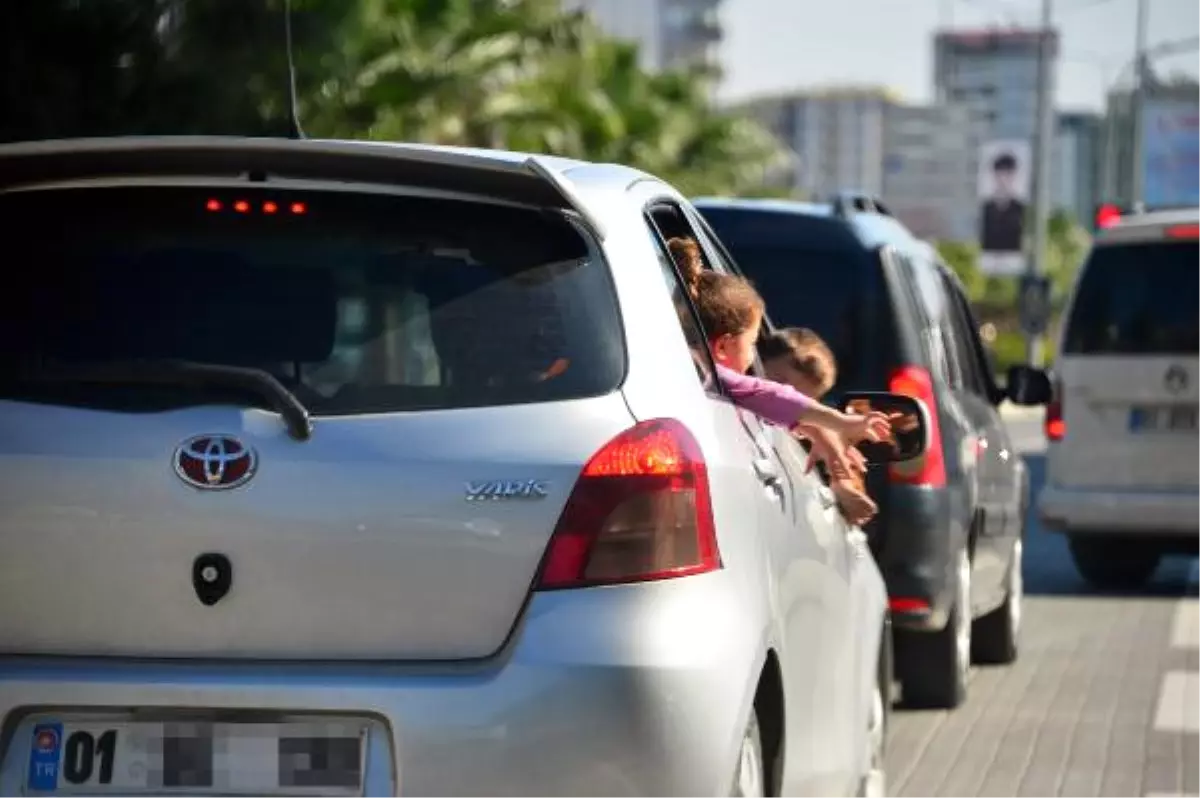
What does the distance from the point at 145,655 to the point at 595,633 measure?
71 centimetres

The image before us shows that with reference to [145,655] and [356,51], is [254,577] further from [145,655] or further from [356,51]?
[356,51]

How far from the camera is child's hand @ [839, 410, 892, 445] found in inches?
243

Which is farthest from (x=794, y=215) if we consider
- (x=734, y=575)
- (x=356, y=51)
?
(x=356, y=51)

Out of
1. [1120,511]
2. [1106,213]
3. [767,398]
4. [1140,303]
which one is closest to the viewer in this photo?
[767,398]

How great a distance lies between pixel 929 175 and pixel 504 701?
97.6m

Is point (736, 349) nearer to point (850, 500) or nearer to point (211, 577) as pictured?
point (850, 500)

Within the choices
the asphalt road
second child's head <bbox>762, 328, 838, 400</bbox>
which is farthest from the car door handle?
the asphalt road

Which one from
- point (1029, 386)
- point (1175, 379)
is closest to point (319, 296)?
point (1029, 386)

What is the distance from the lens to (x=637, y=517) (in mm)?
4773

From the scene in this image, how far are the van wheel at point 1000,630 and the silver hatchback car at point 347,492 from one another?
713 cm

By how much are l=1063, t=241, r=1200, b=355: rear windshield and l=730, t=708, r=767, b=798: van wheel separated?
411 inches

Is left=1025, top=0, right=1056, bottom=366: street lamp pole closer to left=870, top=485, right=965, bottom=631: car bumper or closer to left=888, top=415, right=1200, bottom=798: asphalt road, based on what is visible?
left=888, top=415, right=1200, bottom=798: asphalt road

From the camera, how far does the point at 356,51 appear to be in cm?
3238

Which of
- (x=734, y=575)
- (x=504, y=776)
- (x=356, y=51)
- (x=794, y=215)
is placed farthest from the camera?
(x=356, y=51)
